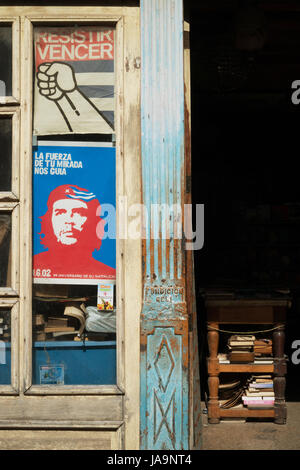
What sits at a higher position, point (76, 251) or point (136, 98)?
point (136, 98)

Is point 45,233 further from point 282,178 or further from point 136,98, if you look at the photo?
point 282,178

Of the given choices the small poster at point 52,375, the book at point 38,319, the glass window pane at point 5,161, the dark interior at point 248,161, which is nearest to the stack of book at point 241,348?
the dark interior at point 248,161

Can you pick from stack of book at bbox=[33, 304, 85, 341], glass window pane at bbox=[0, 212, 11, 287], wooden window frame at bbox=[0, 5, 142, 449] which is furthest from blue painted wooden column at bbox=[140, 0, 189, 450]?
glass window pane at bbox=[0, 212, 11, 287]

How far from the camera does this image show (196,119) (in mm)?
9711

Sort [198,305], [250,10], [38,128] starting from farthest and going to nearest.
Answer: [198,305] → [250,10] → [38,128]

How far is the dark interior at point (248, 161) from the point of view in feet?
21.4

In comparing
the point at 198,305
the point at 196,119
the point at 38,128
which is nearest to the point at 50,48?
the point at 38,128

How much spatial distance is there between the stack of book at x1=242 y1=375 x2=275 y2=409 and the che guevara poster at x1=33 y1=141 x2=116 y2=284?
2193mm

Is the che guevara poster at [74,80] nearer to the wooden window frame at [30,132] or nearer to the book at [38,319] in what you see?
the wooden window frame at [30,132]

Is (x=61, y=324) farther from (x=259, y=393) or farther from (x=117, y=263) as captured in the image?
(x=259, y=393)

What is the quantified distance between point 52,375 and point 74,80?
226 cm

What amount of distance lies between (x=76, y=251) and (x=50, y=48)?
1.58 metres
